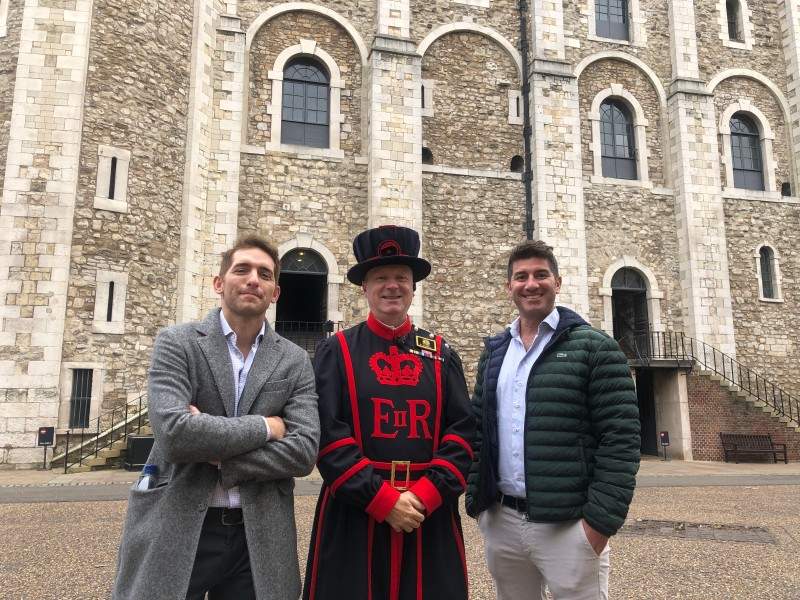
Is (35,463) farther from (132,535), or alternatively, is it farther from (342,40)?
(342,40)

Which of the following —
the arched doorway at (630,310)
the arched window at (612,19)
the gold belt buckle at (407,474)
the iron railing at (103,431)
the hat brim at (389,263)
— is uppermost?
the arched window at (612,19)

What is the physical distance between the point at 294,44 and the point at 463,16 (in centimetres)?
488

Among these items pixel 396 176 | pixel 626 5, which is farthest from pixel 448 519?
pixel 626 5

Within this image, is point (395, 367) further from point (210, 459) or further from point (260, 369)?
point (210, 459)

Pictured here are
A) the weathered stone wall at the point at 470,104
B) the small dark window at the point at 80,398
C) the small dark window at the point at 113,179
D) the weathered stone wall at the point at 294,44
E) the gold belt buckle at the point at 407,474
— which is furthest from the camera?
the weathered stone wall at the point at 470,104

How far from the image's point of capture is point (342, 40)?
51.4ft

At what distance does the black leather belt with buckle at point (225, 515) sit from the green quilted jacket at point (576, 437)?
47.6 inches

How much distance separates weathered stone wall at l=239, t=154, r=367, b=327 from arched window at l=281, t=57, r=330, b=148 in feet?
Answer: 2.61

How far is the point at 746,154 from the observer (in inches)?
719

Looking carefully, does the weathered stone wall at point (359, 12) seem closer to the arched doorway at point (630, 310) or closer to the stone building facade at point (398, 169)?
the stone building facade at point (398, 169)

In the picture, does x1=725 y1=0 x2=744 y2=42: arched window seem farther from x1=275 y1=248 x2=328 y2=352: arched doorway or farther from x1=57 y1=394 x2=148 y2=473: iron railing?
x1=57 y1=394 x2=148 y2=473: iron railing

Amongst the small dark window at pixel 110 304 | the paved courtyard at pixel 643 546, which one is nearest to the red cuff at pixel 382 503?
the paved courtyard at pixel 643 546

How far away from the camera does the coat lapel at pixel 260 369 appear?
7.90ft

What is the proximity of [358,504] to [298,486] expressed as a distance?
291 inches
